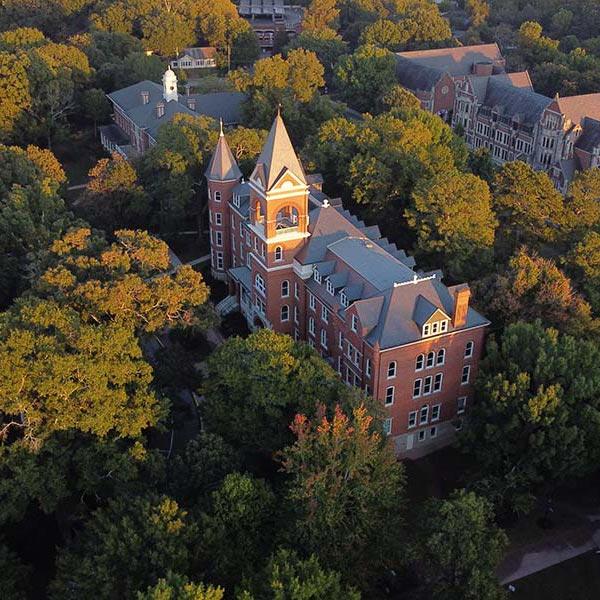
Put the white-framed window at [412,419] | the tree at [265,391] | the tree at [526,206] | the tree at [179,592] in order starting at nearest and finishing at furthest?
1. the tree at [179,592]
2. the tree at [265,391]
3. the white-framed window at [412,419]
4. the tree at [526,206]

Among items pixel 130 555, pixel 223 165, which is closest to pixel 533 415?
pixel 130 555

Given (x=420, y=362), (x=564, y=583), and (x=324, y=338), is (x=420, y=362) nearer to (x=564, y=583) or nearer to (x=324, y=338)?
(x=324, y=338)

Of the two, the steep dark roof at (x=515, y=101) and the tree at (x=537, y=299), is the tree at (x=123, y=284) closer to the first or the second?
the tree at (x=537, y=299)

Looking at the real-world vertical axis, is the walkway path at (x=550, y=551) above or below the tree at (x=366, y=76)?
below

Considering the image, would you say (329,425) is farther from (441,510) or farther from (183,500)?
(183,500)

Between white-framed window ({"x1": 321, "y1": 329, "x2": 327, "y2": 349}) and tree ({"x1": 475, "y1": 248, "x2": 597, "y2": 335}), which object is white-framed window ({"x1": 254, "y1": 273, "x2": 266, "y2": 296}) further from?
tree ({"x1": 475, "y1": 248, "x2": 597, "y2": 335})

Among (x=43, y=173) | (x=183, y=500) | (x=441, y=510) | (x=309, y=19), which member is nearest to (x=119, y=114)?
(x=43, y=173)

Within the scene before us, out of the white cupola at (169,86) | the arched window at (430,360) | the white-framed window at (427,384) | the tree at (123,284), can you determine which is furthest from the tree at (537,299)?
the white cupola at (169,86)
